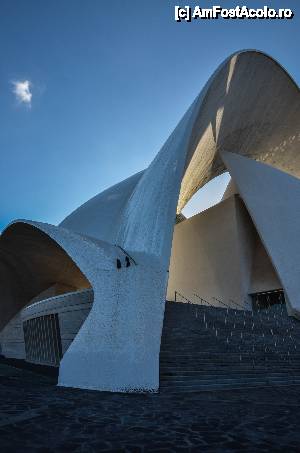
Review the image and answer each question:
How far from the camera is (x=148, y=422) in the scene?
3.59 metres

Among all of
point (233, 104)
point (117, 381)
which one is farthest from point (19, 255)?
point (233, 104)

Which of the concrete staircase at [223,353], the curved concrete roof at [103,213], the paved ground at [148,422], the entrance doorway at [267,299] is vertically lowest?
the paved ground at [148,422]

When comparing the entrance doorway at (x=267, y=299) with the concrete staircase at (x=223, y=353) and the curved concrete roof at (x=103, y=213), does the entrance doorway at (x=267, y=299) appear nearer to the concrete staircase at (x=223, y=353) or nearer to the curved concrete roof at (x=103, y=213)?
the concrete staircase at (x=223, y=353)

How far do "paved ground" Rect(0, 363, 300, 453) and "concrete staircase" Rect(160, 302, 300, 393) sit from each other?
108 centimetres

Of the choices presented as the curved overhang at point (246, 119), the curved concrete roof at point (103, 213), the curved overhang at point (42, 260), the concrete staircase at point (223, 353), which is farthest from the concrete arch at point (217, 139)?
the concrete staircase at point (223, 353)

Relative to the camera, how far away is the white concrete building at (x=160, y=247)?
6949 millimetres

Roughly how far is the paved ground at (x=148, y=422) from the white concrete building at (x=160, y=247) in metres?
1.38

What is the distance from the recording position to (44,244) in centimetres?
1378

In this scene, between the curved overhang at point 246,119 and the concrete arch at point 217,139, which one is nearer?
the concrete arch at point 217,139

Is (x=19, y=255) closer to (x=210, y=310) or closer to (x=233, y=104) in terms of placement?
(x=210, y=310)

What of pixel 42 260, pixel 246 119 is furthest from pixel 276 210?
pixel 42 260

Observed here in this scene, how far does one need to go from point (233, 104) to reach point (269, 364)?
1283cm

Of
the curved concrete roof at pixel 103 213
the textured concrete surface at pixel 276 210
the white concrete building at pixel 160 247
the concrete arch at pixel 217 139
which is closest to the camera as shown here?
the white concrete building at pixel 160 247

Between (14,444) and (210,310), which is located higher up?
(210,310)
